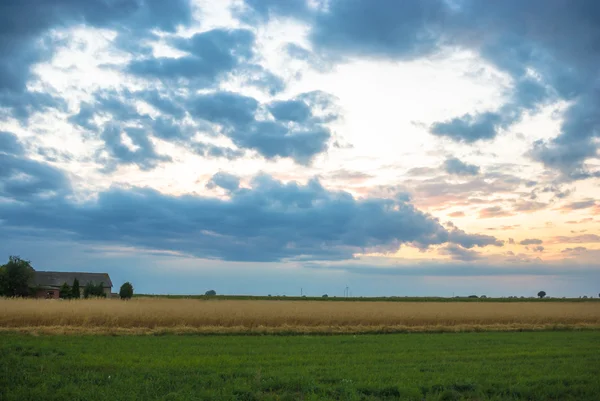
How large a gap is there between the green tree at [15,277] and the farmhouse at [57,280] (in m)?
10.4

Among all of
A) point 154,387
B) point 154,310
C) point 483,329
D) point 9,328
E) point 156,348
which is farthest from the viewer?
point 483,329

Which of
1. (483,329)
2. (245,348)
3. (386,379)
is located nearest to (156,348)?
(245,348)

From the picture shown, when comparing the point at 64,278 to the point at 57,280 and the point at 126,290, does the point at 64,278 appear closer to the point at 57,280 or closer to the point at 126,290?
the point at 57,280

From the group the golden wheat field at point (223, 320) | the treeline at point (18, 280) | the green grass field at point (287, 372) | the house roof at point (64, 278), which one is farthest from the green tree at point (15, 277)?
the green grass field at point (287, 372)

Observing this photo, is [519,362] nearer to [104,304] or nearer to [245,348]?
[245,348]

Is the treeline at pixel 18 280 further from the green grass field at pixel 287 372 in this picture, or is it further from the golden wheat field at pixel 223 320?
the green grass field at pixel 287 372

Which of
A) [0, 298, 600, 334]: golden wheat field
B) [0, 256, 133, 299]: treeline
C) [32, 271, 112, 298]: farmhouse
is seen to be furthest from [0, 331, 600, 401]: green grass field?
[32, 271, 112, 298]: farmhouse

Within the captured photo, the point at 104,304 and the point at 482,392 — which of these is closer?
the point at 482,392

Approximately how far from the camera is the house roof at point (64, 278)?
90.3m

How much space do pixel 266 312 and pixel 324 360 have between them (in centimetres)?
1947

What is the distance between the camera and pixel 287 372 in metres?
15.2

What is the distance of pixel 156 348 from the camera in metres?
20.7

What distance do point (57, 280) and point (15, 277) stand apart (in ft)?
78.7

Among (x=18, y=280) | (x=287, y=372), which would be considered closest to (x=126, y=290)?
(x=18, y=280)
